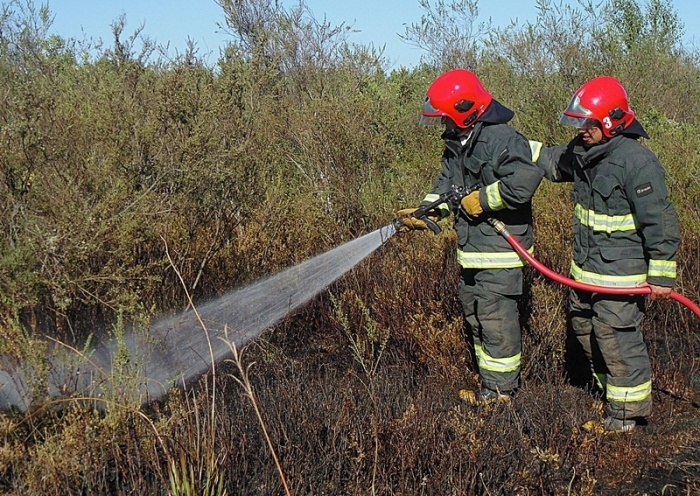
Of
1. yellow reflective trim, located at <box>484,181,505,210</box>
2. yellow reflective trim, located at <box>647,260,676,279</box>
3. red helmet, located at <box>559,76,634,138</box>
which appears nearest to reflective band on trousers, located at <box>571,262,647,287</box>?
yellow reflective trim, located at <box>647,260,676,279</box>

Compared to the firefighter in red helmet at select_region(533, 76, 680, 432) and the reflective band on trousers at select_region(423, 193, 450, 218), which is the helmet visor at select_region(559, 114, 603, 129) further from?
the reflective band on trousers at select_region(423, 193, 450, 218)

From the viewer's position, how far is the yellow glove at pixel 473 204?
158 inches

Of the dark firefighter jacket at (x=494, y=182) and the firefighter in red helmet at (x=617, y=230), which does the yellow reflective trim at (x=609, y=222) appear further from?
the dark firefighter jacket at (x=494, y=182)


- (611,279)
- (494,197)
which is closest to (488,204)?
(494,197)

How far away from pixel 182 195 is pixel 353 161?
2.30 m

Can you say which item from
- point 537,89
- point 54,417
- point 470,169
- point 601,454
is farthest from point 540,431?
point 537,89

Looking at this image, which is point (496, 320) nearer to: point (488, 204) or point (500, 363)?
point (500, 363)

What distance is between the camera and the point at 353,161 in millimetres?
6824

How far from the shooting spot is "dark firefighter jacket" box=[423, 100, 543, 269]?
391cm

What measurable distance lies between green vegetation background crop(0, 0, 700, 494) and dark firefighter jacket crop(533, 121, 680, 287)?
2.62 feet

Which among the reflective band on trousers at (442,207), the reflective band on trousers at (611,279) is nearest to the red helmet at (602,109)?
the reflective band on trousers at (611,279)

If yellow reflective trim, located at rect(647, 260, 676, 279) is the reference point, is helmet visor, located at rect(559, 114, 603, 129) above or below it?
above

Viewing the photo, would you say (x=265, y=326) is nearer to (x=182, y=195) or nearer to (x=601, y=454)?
(x=182, y=195)

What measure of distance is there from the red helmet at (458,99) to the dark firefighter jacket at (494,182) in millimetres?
61
